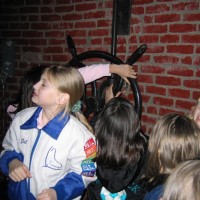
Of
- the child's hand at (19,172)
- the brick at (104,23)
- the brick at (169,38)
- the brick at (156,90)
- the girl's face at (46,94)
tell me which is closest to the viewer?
the child's hand at (19,172)

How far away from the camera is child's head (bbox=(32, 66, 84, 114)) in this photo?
1298mm

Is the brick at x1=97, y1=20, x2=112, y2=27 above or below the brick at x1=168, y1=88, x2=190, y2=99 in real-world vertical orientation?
above

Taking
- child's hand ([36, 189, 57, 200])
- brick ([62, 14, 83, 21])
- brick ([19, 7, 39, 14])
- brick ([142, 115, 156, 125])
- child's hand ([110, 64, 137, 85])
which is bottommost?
child's hand ([36, 189, 57, 200])

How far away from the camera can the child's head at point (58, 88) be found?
4.26 feet

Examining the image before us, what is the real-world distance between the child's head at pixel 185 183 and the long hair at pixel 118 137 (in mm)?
510

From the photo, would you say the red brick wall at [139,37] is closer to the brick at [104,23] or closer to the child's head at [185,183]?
the brick at [104,23]

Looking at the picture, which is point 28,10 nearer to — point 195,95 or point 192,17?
point 192,17

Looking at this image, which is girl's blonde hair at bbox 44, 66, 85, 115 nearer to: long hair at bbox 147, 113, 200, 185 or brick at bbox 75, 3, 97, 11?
long hair at bbox 147, 113, 200, 185

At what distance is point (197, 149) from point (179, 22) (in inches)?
34.2

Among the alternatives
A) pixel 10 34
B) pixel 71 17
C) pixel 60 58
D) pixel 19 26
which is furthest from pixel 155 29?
pixel 10 34

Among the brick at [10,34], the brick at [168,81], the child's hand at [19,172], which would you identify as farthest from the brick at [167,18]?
the brick at [10,34]

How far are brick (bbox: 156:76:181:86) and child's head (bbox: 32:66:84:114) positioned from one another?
2.19 feet

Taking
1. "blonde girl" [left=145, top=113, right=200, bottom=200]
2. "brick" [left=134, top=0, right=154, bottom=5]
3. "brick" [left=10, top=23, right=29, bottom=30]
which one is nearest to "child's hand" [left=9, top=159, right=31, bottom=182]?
"blonde girl" [left=145, top=113, right=200, bottom=200]

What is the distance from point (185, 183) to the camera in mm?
779
